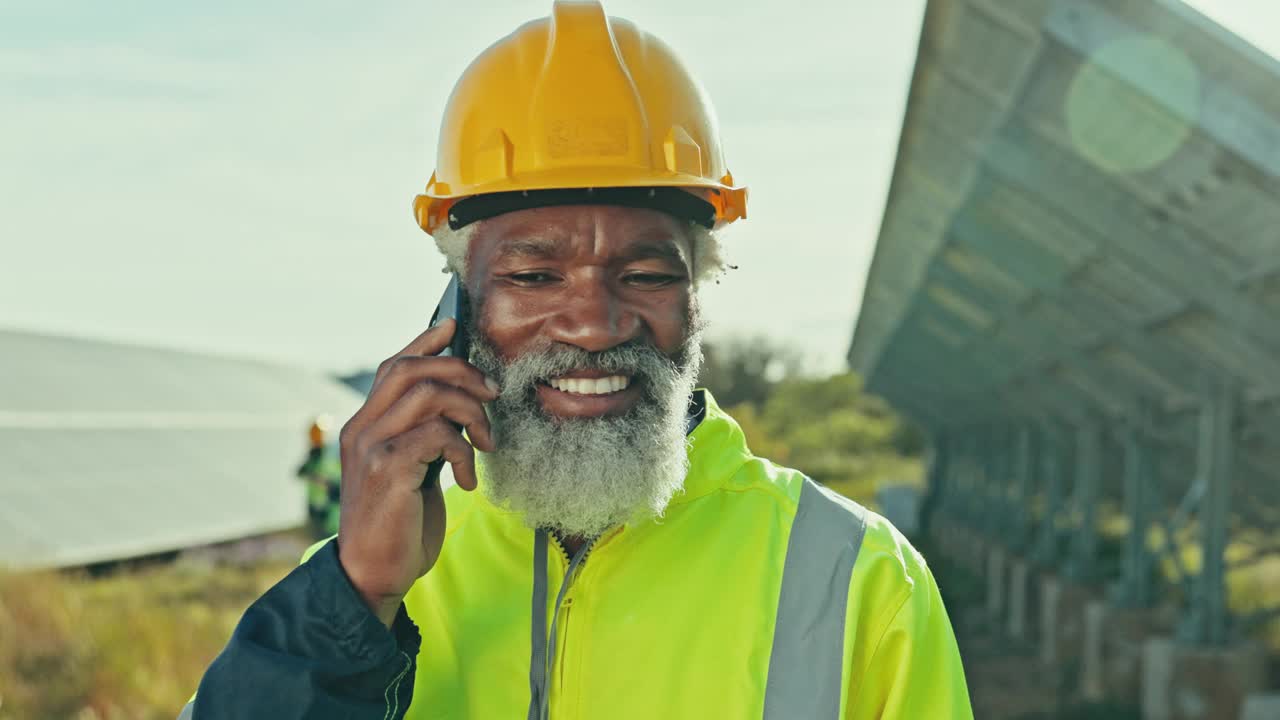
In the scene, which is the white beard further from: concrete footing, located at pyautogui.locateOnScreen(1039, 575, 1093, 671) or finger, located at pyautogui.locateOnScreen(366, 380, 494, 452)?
concrete footing, located at pyautogui.locateOnScreen(1039, 575, 1093, 671)

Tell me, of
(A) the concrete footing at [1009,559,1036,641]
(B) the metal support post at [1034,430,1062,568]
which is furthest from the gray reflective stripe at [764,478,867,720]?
(B) the metal support post at [1034,430,1062,568]

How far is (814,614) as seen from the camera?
2.22 m

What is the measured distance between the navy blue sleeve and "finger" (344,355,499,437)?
0.77ft

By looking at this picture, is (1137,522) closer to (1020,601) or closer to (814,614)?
(1020,601)

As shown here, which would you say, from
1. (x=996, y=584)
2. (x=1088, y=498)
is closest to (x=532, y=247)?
(x=1088, y=498)

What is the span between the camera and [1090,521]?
47.0 ft

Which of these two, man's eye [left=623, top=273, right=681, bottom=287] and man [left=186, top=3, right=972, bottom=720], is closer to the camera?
man [left=186, top=3, right=972, bottom=720]

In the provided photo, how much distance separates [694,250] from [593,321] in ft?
1.19

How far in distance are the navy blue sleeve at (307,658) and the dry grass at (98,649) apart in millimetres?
6797

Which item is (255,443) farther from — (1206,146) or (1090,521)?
(1206,146)

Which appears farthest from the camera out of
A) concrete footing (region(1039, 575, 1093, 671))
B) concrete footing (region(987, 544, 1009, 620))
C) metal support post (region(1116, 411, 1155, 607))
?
concrete footing (region(987, 544, 1009, 620))

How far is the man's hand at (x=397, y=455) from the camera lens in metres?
2.07

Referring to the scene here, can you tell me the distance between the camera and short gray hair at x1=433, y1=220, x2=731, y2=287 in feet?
8.64

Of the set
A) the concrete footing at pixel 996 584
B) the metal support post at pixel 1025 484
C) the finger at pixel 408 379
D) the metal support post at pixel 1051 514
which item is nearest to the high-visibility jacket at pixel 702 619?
the finger at pixel 408 379
